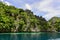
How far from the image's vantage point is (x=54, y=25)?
120 m

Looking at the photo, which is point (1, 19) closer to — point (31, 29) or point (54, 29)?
point (31, 29)

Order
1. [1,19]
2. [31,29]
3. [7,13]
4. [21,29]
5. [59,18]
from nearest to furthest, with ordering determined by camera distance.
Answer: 1. [1,19]
2. [7,13]
3. [21,29]
4. [31,29]
5. [59,18]

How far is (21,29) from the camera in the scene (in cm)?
8381

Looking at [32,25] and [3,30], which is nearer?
[3,30]

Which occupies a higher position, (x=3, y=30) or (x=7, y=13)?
(x=7, y=13)

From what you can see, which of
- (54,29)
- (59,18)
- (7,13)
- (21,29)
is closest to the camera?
(7,13)

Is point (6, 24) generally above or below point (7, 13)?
below

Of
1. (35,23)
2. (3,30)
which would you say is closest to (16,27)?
(3,30)

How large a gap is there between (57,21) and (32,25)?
101 feet

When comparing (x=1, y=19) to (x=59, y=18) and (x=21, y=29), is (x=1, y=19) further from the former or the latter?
(x=59, y=18)

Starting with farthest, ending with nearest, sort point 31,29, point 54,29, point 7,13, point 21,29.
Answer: point 54,29, point 31,29, point 21,29, point 7,13

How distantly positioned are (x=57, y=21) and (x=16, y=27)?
49.4 m

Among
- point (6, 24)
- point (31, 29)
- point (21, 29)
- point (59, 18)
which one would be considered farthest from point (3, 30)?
point (59, 18)

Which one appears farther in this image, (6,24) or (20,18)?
(20,18)
